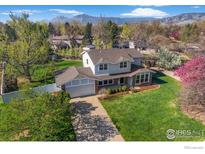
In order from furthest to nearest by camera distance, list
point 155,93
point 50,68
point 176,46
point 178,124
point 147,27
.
Result: point 147,27
point 176,46
point 50,68
point 155,93
point 178,124

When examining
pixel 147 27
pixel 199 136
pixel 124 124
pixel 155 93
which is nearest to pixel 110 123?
pixel 124 124

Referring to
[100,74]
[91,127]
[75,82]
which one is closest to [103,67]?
[100,74]

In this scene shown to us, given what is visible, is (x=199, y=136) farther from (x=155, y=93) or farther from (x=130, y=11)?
(x=130, y=11)

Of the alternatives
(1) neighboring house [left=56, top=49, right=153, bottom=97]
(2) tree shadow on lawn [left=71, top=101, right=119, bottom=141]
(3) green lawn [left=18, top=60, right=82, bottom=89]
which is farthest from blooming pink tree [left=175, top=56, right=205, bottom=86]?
(3) green lawn [left=18, top=60, right=82, bottom=89]

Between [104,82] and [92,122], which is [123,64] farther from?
[92,122]

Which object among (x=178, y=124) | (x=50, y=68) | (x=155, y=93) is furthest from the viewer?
(x=50, y=68)

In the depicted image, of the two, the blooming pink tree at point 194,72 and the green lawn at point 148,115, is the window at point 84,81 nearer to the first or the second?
the green lawn at point 148,115

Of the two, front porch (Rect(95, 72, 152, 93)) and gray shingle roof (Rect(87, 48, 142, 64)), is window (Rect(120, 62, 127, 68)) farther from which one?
front porch (Rect(95, 72, 152, 93))
